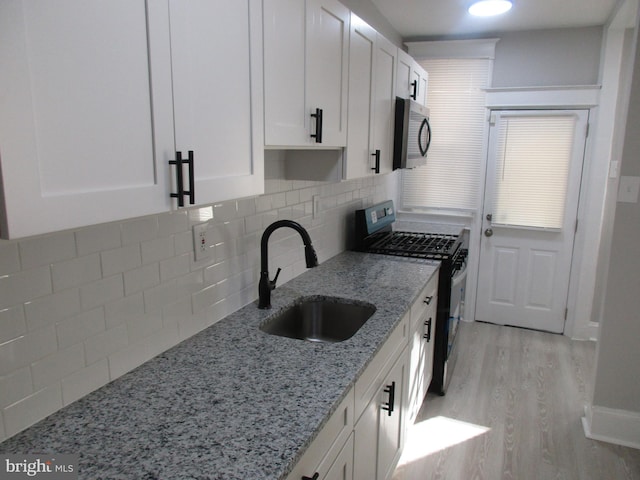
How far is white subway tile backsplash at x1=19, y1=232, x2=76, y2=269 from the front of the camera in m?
1.06

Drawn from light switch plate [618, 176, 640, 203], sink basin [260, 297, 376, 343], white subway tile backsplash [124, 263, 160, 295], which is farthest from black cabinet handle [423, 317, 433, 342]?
white subway tile backsplash [124, 263, 160, 295]

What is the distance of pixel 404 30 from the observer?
12.8ft

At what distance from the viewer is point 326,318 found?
2.13 m

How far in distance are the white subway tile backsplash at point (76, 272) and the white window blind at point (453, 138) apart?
138 inches

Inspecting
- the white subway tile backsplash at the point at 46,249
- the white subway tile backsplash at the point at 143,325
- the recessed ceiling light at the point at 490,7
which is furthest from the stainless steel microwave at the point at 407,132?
the white subway tile backsplash at the point at 46,249

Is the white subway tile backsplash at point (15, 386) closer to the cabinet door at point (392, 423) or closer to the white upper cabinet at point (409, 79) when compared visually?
the cabinet door at point (392, 423)

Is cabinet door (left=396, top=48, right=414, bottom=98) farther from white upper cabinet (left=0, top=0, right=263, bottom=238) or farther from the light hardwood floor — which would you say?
the light hardwood floor

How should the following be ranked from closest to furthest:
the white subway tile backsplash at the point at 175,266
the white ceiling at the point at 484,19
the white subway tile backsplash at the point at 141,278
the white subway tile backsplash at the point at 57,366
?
the white subway tile backsplash at the point at 57,366, the white subway tile backsplash at the point at 141,278, the white subway tile backsplash at the point at 175,266, the white ceiling at the point at 484,19

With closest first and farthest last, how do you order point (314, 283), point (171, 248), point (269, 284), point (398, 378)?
point (171, 248)
point (269, 284)
point (398, 378)
point (314, 283)

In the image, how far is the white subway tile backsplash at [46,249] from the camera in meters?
1.06

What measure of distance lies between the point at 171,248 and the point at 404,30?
3.21 meters

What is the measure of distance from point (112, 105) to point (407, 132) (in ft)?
7.25

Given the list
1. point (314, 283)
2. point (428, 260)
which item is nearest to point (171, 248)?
point (314, 283)

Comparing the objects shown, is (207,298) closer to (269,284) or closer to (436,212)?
(269,284)
